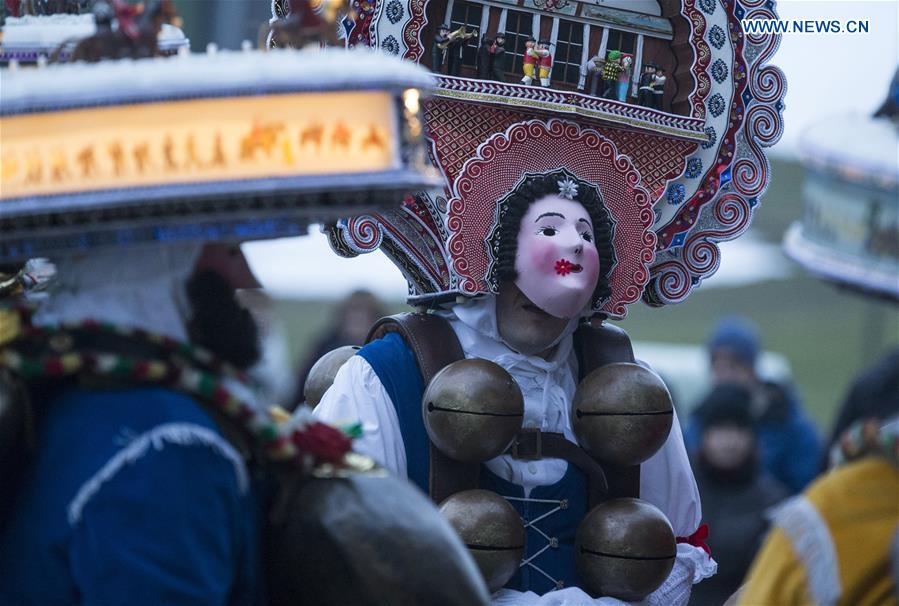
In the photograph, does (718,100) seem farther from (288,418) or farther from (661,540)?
(288,418)

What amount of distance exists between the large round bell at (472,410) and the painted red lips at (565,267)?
299 millimetres

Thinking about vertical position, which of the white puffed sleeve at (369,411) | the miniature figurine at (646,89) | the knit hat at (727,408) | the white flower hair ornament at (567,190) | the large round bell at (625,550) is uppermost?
the miniature figurine at (646,89)

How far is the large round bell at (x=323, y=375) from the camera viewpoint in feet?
14.0

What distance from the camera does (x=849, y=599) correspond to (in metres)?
2.59

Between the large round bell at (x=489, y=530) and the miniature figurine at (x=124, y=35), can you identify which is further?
the large round bell at (x=489, y=530)

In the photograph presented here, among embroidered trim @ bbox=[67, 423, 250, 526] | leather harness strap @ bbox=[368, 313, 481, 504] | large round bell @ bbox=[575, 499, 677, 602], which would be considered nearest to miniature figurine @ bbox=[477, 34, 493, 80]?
leather harness strap @ bbox=[368, 313, 481, 504]

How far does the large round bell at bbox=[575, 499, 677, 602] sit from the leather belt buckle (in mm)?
213

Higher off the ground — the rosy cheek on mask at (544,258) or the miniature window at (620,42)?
the miniature window at (620,42)

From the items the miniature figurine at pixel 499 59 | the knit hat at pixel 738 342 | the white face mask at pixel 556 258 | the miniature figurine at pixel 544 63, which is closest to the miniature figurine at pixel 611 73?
the miniature figurine at pixel 544 63

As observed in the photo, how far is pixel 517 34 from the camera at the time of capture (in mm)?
4219

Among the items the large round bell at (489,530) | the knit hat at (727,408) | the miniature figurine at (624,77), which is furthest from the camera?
the knit hat at (727,408)

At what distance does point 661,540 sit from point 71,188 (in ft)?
6.35

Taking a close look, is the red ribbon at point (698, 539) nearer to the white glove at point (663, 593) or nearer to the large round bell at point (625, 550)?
the white glove at point (663, 593)

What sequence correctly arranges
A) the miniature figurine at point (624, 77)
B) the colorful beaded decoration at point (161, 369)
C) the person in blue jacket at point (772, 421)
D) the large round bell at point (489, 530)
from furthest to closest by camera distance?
the person in blue jacket at point (772, 421)
the miniature figurine at point (624, 77)
the large round bell at point (489, 530)
the colorful beaded decoration at point (161, 369)
